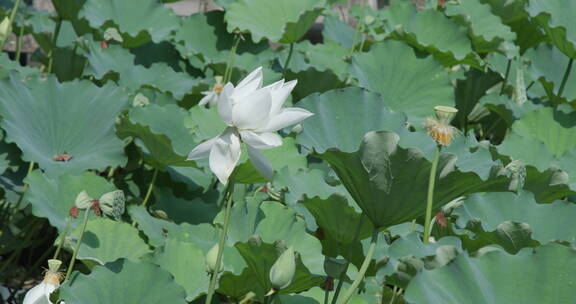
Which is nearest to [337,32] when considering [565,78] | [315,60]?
[315,60]

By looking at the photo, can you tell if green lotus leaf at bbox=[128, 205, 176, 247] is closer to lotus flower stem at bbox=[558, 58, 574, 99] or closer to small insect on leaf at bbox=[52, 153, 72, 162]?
small insect on leaf at bbox=[52, 153, 72, 162]

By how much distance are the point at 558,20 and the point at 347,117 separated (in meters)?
0.94

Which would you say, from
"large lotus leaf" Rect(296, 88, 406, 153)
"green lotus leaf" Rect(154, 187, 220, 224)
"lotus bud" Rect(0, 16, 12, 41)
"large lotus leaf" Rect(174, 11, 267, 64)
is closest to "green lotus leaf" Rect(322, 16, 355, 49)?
"large lotus leaf" Rect(174, 11, 267, 64)

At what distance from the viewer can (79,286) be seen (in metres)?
1.13

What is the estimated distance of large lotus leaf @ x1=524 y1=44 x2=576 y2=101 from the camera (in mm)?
2387

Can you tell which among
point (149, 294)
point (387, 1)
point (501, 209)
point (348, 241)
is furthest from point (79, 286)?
point (387, 1)

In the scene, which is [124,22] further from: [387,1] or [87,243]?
[387,1]

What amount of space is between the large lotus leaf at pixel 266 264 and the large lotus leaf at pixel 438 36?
3.69 ft

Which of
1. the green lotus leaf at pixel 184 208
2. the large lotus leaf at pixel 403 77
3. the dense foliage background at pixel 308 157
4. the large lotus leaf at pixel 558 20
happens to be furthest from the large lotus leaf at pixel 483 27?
the green lotus leaf at pixel 184 208

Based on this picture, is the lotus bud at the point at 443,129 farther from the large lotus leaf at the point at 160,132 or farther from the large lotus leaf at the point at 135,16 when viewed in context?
the large lotus leaf at the point at 135,16

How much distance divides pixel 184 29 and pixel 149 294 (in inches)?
59.8

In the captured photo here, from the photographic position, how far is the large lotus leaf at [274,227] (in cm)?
140

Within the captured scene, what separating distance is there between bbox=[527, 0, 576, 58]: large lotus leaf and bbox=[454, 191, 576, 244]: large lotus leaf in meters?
0.79

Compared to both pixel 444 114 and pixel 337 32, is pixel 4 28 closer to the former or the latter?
pixel 337 32
